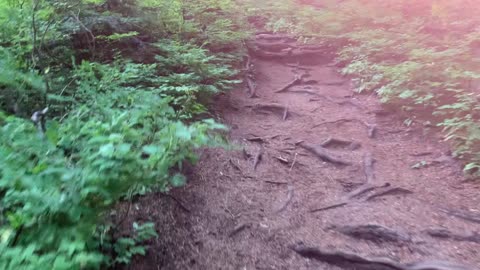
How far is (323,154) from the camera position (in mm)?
7121

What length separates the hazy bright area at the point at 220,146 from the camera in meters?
2.69

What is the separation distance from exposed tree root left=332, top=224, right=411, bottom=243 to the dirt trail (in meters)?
0.01

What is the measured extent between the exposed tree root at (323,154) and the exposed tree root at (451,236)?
2141 mm

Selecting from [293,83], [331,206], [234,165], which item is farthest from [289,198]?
[293,83]

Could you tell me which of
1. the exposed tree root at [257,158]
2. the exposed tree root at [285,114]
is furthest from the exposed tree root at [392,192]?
the exposed tree root at [285,114]

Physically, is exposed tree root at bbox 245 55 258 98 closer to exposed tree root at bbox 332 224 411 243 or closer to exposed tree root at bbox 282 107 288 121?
exposed tree root at bbox 282 107 288 121

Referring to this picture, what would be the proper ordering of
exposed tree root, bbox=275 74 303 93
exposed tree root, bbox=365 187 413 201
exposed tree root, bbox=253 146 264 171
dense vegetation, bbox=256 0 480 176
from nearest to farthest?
exposed tree root, bbox=365 187 413 201, exposed tree root, bbox=253 146 264 171, dense vegetation, bbox=256 0 480 176, exposed tree root, bbox=275 74 303 93

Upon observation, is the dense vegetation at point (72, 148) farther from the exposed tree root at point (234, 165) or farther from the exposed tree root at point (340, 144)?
the exposed tree root at point (340, 144)

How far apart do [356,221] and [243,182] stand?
1711mm

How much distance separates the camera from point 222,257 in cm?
432

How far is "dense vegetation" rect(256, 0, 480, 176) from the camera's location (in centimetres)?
718

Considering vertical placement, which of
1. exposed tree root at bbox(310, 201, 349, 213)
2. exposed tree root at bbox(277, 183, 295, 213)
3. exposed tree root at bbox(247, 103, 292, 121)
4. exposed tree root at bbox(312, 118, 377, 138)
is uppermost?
exposed tree root at bbox(310, 201, 349, 213)

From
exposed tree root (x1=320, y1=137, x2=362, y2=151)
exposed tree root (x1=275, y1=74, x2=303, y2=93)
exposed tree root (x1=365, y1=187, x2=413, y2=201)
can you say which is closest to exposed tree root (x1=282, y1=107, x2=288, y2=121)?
exposed tree root (x1=320, y1=137, x2=362, y2=151)

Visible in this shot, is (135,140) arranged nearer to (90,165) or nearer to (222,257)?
(90,165)
